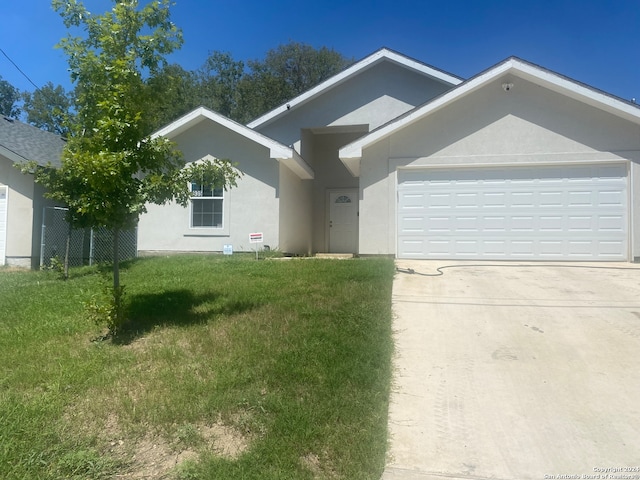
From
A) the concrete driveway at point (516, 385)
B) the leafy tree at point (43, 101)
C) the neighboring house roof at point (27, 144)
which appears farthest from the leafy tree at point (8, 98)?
the concrete driveway at point (516, 385)

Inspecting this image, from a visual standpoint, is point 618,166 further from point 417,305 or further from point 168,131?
point 168,131

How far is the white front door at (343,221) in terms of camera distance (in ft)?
51.8

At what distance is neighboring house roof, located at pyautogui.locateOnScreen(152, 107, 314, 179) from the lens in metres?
11.5

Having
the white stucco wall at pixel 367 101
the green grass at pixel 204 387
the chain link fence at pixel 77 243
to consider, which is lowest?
the green grass at pixel 204 387

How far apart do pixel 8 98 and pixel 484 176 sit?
43.1m

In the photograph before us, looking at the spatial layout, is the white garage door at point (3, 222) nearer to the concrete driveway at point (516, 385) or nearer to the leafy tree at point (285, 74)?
the concrete driveway at point (516, 385)

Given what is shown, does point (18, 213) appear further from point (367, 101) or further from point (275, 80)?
point (275, 80)

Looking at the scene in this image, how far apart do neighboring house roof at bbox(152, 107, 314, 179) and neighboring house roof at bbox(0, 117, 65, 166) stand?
2.74m

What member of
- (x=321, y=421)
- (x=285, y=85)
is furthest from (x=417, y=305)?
(x=285, y=85)

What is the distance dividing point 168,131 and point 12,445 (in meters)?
10.1

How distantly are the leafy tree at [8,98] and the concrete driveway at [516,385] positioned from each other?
44.3 m

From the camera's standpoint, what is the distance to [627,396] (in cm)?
379

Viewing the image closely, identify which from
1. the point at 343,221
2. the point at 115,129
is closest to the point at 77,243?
the point at 343,221

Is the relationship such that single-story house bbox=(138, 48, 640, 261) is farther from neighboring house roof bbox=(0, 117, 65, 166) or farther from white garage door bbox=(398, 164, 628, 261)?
neighboring house roof bbox=(0, 117, 65, 166)
